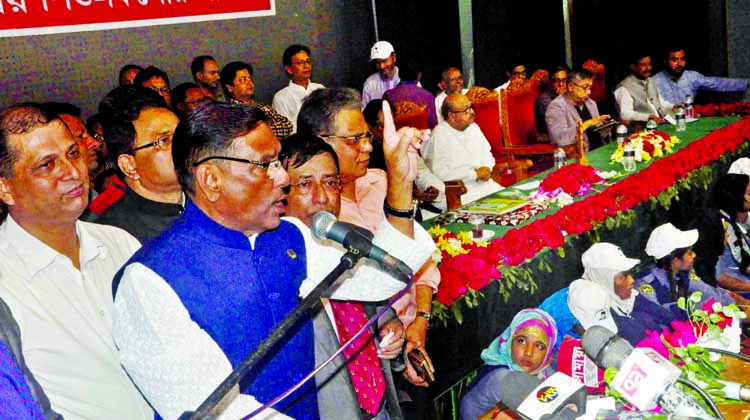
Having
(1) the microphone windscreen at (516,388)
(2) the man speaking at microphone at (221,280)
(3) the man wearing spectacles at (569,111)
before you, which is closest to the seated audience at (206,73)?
(3) the man wearing spectacles at (569,111)

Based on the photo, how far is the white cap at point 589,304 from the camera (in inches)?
129

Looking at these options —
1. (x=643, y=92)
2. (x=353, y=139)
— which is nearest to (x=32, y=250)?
(x=353, y=139)

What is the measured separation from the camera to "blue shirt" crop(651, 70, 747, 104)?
7.47 m

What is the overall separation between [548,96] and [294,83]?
2.09 meters

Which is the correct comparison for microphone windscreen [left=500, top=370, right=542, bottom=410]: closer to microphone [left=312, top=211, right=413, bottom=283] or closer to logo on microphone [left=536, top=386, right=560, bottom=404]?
logo on microphone [left=536, top=386, right=560, bottom=404]

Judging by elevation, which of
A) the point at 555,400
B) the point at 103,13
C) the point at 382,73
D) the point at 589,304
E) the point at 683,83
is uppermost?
the point at 103,13

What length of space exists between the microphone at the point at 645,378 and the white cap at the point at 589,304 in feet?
5.35

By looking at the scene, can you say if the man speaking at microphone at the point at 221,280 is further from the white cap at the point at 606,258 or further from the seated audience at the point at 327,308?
the white cap at the point at 606,258

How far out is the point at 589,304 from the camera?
3277mm

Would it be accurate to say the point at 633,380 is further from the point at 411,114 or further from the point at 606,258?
the point at 411,114

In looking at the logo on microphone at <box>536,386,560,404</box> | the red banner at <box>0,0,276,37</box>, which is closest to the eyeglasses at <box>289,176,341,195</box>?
the logo on microphone at <box>536,386,560,404</box>

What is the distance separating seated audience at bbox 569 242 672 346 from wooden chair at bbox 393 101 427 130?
2086mm

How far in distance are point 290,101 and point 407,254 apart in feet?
15.3

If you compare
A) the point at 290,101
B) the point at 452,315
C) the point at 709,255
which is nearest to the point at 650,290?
the point at 709,255
